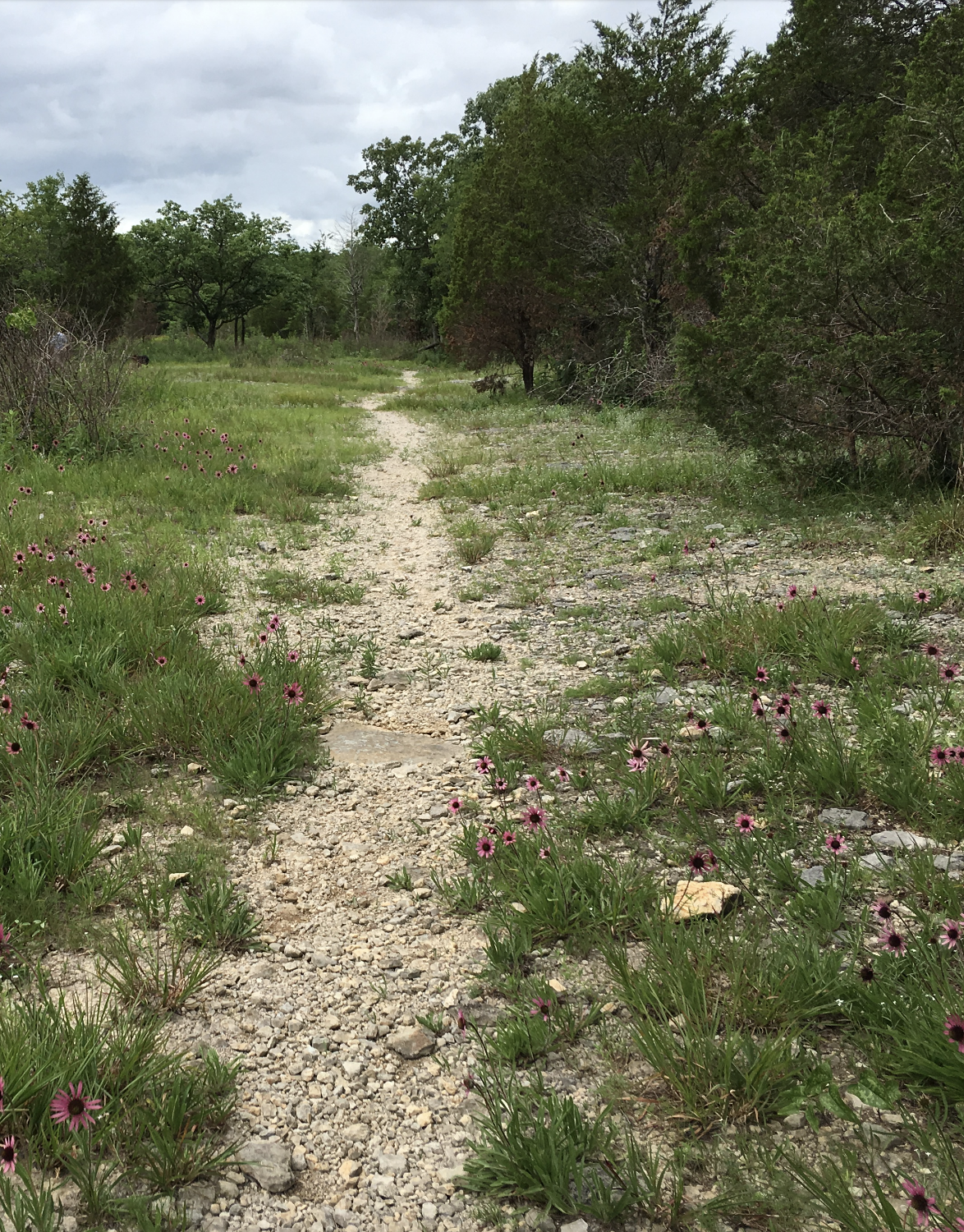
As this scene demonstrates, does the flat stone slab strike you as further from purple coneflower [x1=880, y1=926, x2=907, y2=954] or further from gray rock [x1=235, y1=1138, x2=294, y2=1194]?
gray rock [x1=235, y1=1138, x2=294, y2=1194]

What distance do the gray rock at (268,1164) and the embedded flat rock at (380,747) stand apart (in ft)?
6.95

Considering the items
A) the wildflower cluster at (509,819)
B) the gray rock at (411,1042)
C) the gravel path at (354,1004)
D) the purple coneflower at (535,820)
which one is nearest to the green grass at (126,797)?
the gravel path at (354,1004)

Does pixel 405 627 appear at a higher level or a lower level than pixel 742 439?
lower

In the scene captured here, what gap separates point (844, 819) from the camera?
122 inches

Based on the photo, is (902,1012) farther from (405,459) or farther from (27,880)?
(405,459)

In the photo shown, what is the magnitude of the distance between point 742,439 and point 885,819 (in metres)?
6.77

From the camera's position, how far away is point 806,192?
8.50 meters

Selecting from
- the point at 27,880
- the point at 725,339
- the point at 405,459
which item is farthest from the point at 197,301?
the point at 27,880

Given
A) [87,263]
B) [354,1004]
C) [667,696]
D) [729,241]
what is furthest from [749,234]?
[87,263]

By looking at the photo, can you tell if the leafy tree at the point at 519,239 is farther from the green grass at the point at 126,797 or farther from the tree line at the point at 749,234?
the green grass at the point at 126,797

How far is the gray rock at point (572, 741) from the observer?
3920 millimetres

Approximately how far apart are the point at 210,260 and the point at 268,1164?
51.4 metres

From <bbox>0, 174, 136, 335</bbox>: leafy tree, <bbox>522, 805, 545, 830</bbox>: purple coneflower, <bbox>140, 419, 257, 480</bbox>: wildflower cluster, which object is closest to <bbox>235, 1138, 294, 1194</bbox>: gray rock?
<bbox>522, 805, 545, 830</bbox>: purple coneflower

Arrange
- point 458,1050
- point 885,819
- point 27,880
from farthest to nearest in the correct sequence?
point 885,819
point 27,880
point 458,1050
